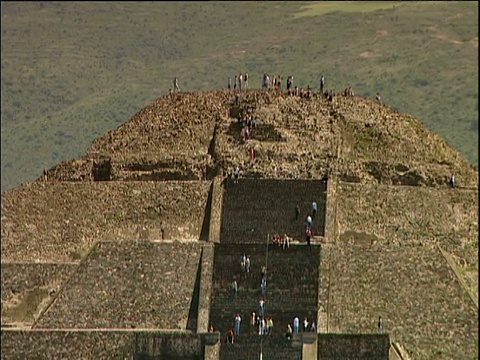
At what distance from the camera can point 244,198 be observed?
3100 inches

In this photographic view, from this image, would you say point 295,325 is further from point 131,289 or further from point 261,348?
point 131,289

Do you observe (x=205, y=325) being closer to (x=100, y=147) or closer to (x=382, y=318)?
(x=382, y=318)

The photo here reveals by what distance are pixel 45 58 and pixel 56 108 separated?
5572 mm

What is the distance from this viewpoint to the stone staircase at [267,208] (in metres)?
77.4

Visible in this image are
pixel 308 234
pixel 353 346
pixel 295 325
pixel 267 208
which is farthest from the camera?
pixel 267 208

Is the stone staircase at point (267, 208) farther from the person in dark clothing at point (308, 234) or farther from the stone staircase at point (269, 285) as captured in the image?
the stone staircase at point (269, 285)

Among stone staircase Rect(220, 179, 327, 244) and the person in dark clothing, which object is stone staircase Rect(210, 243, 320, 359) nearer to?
the person in dark clothing

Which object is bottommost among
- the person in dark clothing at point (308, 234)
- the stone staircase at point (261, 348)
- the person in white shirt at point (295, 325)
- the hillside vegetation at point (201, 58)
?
the hillside vegetation at point (201, 58)

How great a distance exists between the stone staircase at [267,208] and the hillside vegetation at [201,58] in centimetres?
2723

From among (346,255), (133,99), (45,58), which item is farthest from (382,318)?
(45,58)

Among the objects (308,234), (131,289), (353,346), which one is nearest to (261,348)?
(353,346)

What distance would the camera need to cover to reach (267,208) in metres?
78.2

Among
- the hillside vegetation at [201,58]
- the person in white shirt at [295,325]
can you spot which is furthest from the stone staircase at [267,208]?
the hillside vegetation at [201,58]

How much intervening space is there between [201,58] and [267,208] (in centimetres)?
4217
